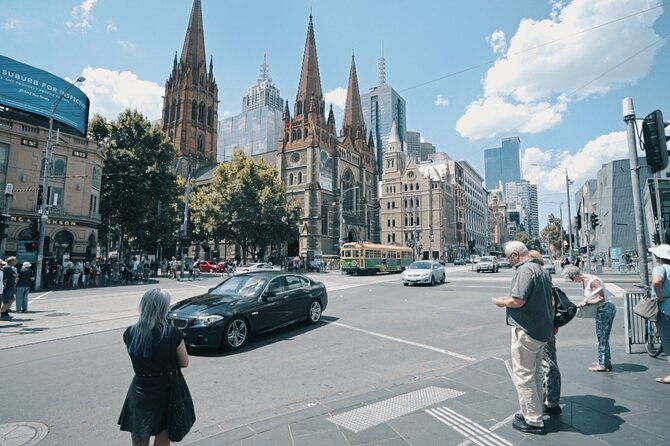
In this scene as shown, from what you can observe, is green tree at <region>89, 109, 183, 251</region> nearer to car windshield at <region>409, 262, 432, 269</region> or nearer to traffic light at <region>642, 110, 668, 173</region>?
car windshield at <region>409, 262, 432, 269</region>

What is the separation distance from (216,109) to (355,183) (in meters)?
32.2

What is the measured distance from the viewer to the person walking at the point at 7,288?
32.8ft

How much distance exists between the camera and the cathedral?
5744 cm

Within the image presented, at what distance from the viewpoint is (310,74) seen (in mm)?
62531

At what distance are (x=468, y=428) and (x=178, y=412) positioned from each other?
273 centimetres

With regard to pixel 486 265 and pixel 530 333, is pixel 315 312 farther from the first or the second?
pixel 486 265

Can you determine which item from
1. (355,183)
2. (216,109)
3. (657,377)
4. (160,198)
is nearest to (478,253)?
(355,183)

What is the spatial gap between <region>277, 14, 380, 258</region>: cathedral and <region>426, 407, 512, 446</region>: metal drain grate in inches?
1955

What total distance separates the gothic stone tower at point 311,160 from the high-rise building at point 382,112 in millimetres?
103040

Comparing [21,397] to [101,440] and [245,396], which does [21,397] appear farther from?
[245,396]

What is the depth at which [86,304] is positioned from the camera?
45.2 ft

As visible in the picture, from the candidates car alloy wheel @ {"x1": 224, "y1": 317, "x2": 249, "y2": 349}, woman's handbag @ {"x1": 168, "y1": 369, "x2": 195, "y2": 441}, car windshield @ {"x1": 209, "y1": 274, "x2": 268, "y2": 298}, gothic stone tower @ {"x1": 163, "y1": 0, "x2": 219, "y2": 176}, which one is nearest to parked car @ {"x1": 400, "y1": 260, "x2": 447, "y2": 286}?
car windshield @ {"x1": 209, "y1": 274, "x2": 268, "y2": 298}

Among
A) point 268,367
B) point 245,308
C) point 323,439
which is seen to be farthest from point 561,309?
point 245,308

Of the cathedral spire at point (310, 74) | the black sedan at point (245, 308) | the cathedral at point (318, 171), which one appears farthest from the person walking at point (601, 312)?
the cathedral spire at point (310, 74)
